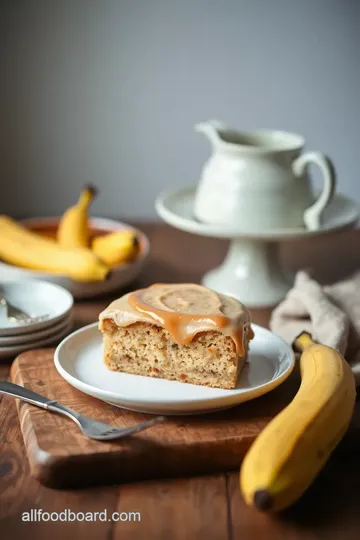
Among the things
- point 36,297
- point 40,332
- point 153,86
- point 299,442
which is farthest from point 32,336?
point 153,86

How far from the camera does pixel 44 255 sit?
1.34 m

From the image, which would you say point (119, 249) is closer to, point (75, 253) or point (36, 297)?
point (75, 253)

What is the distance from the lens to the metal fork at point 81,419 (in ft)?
2.74

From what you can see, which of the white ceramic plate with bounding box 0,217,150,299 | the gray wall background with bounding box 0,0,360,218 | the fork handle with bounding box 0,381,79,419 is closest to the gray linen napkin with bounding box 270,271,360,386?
the white ceramic plate with bounding box 0,217,150,299

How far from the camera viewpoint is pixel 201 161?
188 centimetres

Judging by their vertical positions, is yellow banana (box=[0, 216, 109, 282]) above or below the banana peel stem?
below

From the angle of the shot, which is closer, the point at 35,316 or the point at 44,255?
the point at 35,316

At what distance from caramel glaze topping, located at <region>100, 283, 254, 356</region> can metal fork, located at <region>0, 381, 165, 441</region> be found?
11 centimetres

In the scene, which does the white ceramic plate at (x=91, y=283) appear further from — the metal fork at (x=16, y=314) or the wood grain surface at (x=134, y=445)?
the wood grain surface at (x=134, y=445)

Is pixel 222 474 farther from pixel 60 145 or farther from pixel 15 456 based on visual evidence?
pixel 60 145

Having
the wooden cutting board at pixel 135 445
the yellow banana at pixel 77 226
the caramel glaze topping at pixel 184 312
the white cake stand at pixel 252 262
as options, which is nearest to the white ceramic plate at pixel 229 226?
the white cake stand at pixel 252 262

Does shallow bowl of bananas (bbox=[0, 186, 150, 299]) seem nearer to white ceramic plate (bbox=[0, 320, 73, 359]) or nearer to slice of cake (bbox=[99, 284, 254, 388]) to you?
white ceramic plate (bbox=[0, 320, 73, 359])

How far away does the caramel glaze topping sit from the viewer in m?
0.93

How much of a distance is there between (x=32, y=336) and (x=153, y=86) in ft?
2.89
